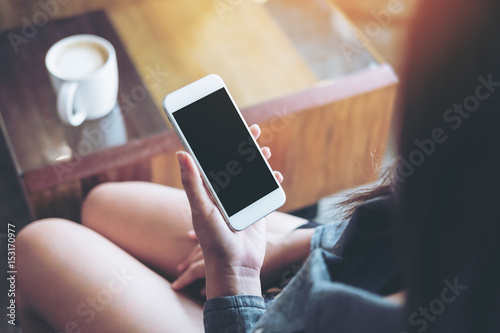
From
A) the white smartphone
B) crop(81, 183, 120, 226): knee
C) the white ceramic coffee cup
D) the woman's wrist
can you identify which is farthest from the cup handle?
the woman's wrist

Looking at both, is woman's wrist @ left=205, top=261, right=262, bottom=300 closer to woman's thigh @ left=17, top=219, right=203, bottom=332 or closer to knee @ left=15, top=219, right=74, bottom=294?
woman's thigh @ left=17, top=219, right=203, bottom=332

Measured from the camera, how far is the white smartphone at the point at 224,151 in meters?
0.62

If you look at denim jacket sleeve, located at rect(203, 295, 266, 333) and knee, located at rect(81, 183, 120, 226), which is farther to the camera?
knee, located at rect(81, 183, 120, 226)

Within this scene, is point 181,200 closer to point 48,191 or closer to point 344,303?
point 48,191

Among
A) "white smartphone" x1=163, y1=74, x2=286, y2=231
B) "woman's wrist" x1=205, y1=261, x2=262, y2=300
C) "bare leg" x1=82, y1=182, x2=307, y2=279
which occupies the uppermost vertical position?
"white smartphone" x1=163, y1=74, x2=286, y2=231

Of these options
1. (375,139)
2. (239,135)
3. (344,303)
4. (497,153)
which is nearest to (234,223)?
(239,135)

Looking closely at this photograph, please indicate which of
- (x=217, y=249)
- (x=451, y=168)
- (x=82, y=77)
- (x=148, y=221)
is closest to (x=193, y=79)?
(x=82, y=77)

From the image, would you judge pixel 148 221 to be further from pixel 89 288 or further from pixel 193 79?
pixel 193 79

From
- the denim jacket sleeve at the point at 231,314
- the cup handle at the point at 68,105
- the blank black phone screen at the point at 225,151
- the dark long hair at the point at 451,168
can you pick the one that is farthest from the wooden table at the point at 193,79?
the dark long hair at the point at 451,168

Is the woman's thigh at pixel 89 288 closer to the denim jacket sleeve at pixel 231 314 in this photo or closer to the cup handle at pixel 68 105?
the denim jacket sleeve at pixel 231 314

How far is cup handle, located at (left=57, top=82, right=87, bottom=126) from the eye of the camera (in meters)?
0.79

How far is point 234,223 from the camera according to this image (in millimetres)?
611

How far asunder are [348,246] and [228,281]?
0.14 meters

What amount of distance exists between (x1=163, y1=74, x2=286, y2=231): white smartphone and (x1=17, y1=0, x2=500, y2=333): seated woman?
0.02 meters
